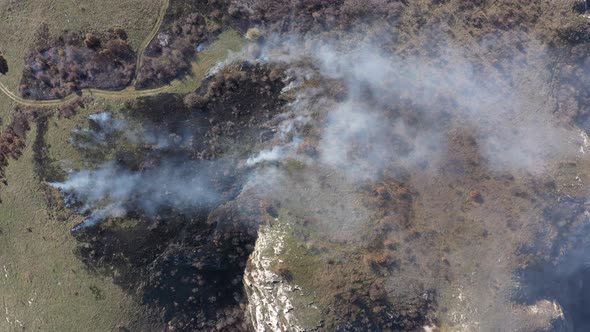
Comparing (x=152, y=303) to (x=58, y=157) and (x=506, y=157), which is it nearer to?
(x=58, y=157)

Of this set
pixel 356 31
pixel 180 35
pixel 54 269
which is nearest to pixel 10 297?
pixel 54 269

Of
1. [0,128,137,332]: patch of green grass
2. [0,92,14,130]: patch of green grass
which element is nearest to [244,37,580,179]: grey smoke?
[0,128,137,332]: patch of green grass

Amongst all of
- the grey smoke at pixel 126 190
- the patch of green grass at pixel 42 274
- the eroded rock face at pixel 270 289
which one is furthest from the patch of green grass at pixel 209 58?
the eroded rock face at pixel 270 289

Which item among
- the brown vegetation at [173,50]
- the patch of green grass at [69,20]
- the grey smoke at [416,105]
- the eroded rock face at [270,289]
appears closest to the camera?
the eroded rock face at [270,289]

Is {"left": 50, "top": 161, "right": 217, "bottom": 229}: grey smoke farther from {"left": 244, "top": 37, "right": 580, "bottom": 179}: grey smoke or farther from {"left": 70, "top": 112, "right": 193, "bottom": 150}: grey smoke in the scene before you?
{"left": 244, "top": 37, "right": 580, "bottom": 179}: grey smoke

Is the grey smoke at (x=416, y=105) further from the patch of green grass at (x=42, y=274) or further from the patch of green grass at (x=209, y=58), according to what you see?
the patch of green grass at (x=42, y=274)
